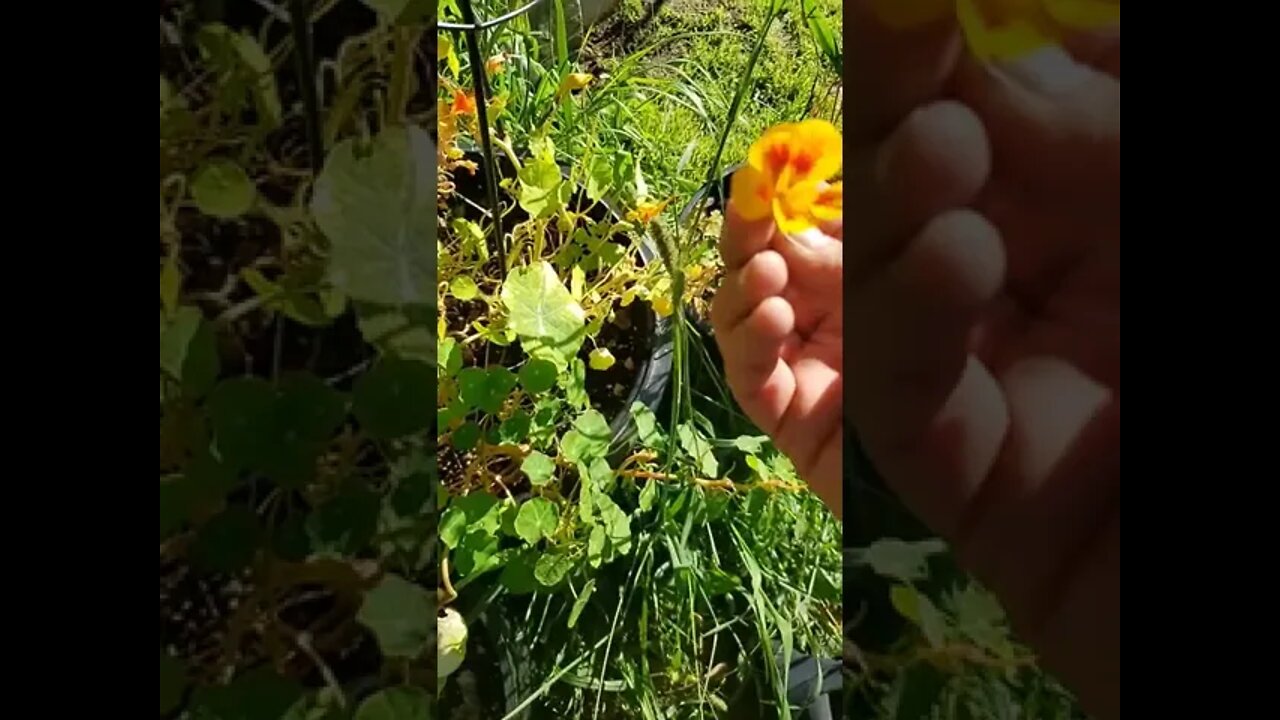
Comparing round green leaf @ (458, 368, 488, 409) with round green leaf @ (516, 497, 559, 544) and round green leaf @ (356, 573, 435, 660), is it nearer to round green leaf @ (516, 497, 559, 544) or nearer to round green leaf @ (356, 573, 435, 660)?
round green leaf @ (516, 497, 559, 544)

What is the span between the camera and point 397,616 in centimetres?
41

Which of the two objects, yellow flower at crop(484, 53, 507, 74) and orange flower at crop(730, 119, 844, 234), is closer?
orange flower at crop(730, 119, 844, 234)

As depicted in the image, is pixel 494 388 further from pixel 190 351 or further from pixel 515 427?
pixel 190 351

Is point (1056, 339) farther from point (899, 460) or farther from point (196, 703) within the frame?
point (196, 703)

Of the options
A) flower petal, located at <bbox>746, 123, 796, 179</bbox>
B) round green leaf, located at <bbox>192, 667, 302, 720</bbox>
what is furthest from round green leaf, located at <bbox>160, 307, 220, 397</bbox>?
flower petal, located at <bbox>746, 123, 796, 179</bbox>

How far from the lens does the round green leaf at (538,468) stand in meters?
0.68

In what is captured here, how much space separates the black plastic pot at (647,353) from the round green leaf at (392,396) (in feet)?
1.17

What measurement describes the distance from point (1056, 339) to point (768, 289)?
0.23 metres

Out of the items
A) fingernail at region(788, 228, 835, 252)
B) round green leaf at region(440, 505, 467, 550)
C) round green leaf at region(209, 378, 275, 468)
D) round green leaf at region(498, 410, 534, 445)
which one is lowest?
round green leaf at region(440, 505, 467, 550)

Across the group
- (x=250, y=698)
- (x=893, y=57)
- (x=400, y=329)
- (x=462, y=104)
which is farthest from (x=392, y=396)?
(x=462, y=104)

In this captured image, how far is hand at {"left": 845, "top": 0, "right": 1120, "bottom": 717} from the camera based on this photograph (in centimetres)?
39

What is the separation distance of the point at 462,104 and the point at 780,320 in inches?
10.8

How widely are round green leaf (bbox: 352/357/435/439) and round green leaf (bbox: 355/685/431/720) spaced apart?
0.10 m
